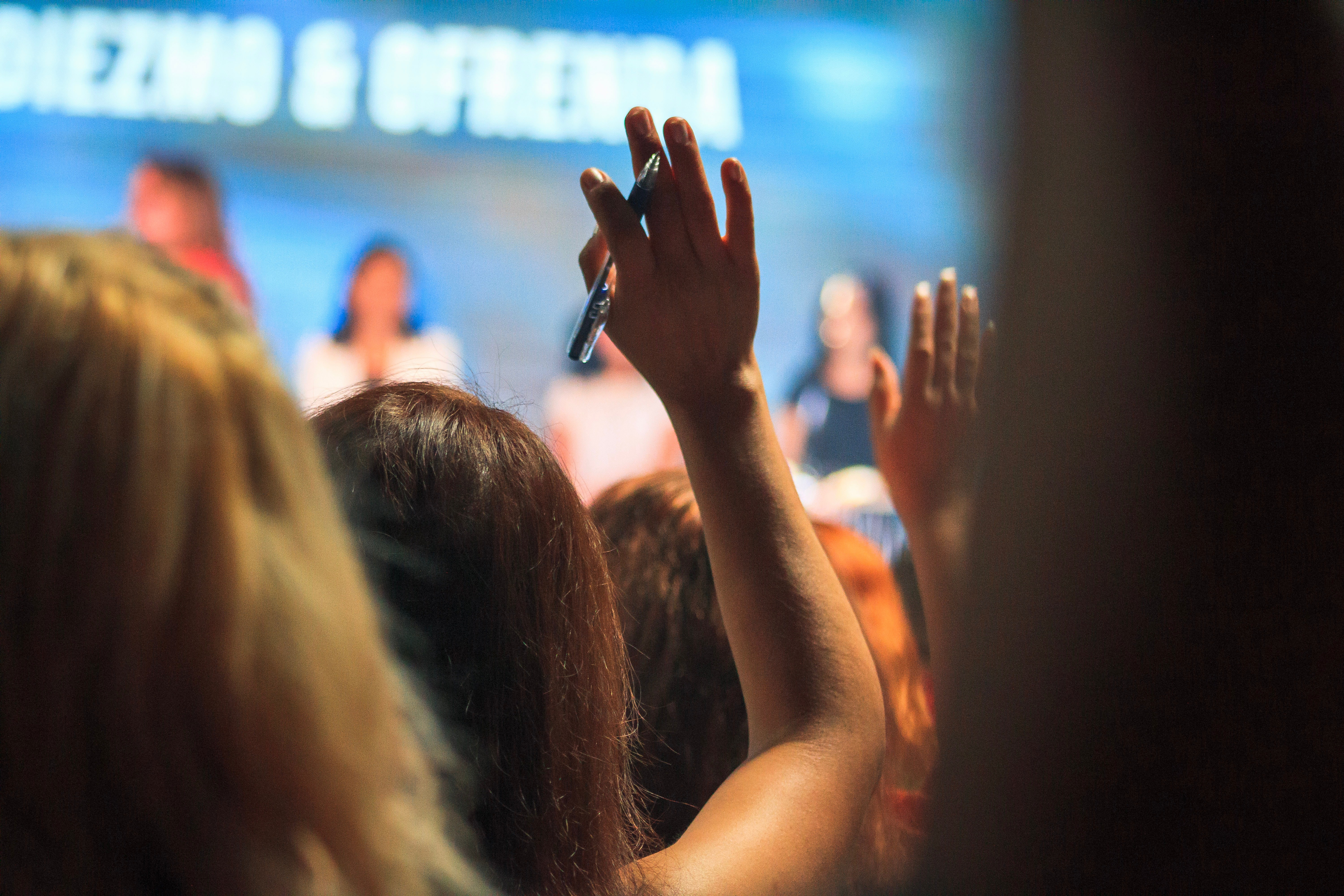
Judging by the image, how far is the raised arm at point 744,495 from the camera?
0.69 metres

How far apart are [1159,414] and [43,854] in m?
0.44

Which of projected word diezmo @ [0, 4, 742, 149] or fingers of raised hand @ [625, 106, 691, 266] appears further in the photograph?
projected word diezmo @ [0, 4, 742, 149]

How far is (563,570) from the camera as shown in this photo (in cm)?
69

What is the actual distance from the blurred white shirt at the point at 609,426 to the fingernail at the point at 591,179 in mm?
2667

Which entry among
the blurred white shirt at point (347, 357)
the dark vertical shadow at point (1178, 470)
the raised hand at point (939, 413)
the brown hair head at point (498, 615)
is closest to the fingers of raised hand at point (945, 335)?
the raised hand at point (939, 413)

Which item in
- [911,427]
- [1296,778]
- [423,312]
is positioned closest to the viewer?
[1296,778]

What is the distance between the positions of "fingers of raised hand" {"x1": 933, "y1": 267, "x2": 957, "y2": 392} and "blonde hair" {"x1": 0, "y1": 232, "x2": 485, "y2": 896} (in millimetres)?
702

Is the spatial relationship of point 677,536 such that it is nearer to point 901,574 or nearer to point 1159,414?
point 1159,414

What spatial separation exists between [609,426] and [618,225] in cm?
271

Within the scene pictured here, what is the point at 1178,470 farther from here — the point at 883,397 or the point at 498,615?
the point at 883,397

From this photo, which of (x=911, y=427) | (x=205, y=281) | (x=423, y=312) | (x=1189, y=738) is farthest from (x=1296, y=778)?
(x=423, y=312)

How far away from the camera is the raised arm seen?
688mm

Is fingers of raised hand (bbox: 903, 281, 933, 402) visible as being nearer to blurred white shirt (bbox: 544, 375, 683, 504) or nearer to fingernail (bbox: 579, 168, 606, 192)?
fingernail (bbox: 579, 168, 606, 192)

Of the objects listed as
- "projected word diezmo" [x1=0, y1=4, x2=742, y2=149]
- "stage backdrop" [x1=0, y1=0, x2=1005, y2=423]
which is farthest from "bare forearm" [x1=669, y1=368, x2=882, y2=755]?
"projected word diezmo" [x1=0, y1=4, x2=742, y2=149]
